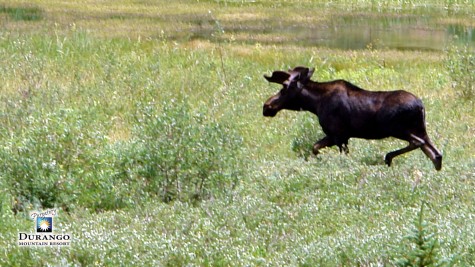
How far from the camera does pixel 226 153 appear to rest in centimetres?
935

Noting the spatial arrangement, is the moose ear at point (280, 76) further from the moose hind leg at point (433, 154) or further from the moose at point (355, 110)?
the moose hind leg at point (433, 154)

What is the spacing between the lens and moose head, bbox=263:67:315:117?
11.5 m

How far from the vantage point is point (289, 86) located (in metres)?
11.6

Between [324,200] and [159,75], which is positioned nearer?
[324,200]

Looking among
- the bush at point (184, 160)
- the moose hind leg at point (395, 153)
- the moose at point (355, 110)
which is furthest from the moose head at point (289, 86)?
the bush at point (184, 160)

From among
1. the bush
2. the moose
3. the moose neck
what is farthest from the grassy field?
the moose neck

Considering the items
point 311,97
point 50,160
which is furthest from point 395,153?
point 50,160

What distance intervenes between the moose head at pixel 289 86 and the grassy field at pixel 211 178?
0.48 meters

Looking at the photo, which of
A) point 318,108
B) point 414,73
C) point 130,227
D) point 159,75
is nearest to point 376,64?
point 414,73

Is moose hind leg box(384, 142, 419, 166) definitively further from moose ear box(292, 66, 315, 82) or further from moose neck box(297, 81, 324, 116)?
moose ear box(292, 66, 315, 82)

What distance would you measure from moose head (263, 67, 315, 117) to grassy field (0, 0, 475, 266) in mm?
477

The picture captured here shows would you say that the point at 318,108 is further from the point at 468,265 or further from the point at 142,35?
the point at 142,35

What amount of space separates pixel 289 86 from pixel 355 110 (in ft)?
3.29

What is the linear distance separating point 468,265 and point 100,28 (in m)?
21.4
